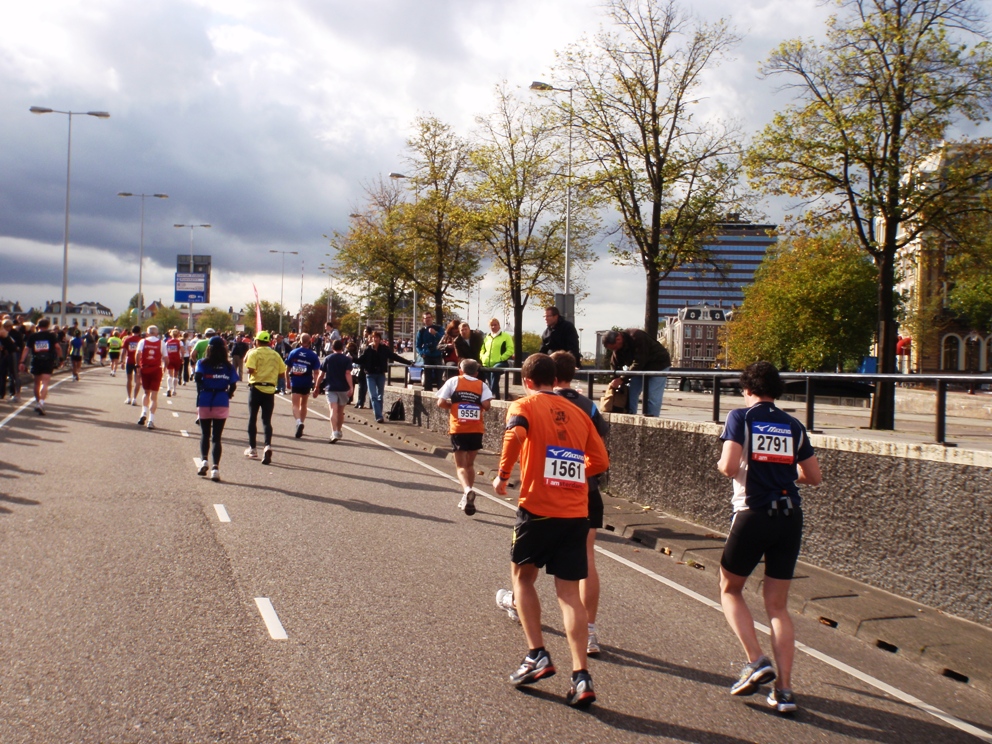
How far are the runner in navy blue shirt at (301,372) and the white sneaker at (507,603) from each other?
1143 cm

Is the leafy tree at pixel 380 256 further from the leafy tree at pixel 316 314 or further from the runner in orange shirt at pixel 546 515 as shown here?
the leafy tree at pixel 316 314

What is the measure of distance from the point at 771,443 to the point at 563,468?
113 centimetres

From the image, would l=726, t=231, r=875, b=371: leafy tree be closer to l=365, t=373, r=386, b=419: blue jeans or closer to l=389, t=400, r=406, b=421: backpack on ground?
l=389, t=400, r=406, b=421: backpack on ground

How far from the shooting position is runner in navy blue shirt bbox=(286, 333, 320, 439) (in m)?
17.7

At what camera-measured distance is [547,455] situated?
507 cm

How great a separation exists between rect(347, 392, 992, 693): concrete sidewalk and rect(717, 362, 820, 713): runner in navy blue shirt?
4.81 feet

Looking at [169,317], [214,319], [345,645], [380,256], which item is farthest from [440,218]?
[169,317]

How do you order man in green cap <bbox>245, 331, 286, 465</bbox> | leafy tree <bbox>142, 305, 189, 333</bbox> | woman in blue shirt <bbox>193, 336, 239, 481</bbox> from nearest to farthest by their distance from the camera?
woman in blue shirt <bbox>193, 336, 239, 481</bbox>, man in green cap <bbox>245, 331, 286, 465</bbox>, leafy tree <bbox>142, 305, 189, 333</bbox>

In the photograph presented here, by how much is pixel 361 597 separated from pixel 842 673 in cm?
313

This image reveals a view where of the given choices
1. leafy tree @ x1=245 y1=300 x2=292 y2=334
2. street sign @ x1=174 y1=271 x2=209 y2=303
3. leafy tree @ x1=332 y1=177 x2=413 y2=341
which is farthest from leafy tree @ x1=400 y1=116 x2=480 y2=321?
leafy tree @ x1=245 y1=300 x2=292 y2=334

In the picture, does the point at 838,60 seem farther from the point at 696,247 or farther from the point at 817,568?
the point at 817,568

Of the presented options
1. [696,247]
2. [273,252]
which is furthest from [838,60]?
[273,252]

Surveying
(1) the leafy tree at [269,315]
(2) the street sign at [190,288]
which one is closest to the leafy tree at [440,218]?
(2) the street sign at [190,288]

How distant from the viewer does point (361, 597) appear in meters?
6.73
